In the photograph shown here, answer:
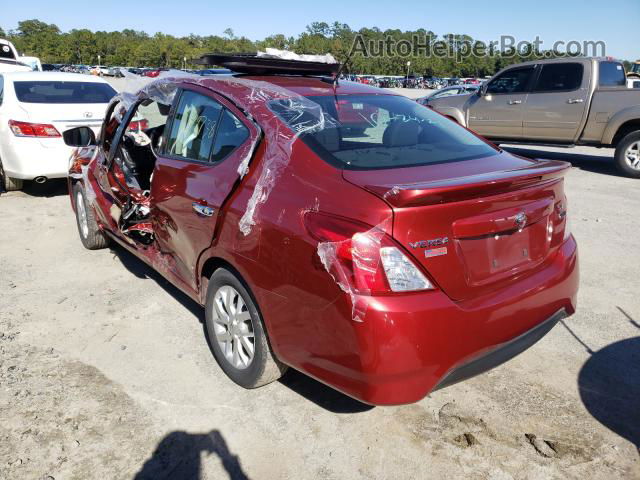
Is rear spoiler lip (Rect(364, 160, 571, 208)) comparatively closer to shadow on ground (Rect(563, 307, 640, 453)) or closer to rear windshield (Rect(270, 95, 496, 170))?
→ rear windshield (Rect(270, 95, 496, 170))

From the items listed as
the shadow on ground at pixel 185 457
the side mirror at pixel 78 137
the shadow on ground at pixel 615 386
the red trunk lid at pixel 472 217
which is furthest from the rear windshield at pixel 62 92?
the shadow on ground at pixel 615 386

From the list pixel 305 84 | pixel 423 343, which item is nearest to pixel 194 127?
pixel 305 84

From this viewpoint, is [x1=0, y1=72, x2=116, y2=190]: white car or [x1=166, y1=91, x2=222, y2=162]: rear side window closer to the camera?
[x1=166, y1=91, x2=222, y2=162]: rear side window

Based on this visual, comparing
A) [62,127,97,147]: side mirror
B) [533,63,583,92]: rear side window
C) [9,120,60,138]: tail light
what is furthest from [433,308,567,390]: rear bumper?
[533,63,583,92]: rear side window

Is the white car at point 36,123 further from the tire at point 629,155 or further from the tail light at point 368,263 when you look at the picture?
the tire at point 629,155

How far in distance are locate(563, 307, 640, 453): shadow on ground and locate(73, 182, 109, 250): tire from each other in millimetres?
4366

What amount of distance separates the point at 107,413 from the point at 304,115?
1.96 metres

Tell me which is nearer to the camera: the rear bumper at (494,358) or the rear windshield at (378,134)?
the rear bumper at (494,358)

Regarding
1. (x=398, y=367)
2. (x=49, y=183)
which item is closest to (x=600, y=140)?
(x=398, y=367)

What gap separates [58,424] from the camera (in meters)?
2.78

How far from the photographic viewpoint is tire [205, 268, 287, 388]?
9.14ft

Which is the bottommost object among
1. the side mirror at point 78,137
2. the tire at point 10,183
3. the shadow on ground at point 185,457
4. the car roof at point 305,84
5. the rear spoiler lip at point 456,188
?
the shadow on ground at point 185,457

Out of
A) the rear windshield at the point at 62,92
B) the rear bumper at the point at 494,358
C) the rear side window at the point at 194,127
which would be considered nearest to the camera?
the rear bumper at the point at 494,358

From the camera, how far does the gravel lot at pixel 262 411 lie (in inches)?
98.0
